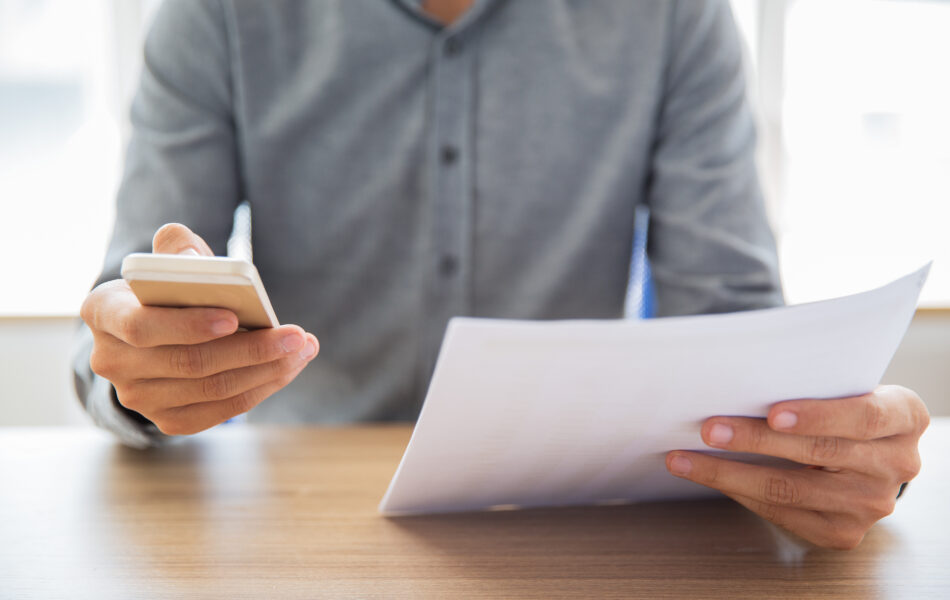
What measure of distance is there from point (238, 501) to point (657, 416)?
1.04 ft

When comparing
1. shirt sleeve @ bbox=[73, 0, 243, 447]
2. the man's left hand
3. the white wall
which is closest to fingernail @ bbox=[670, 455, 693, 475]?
the man's left hand

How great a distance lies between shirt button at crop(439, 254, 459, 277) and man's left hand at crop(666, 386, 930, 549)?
0.49m

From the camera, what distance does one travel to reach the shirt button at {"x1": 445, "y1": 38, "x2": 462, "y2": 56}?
0.87m

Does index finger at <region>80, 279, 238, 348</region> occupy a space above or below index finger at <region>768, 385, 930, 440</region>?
above

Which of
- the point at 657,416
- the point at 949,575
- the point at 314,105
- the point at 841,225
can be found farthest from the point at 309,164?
the point at 841,225

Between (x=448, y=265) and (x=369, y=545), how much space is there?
50 cm

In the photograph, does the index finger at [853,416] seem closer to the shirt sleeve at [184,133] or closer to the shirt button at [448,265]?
the shirt button at [448,265]

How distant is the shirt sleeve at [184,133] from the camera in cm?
79

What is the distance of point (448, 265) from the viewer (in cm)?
90

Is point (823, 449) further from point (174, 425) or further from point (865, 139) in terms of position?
point (865, 139)

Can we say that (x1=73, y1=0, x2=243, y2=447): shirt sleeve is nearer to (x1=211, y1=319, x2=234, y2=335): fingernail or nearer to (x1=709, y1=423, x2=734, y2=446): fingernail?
(x1=211, y1=319, x2=234, y2=335): fingernail

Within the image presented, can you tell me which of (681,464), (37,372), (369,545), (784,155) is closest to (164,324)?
(369,545)

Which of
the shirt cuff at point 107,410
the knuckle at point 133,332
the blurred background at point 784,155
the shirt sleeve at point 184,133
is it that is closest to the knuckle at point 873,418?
the knuckle at point 133,332

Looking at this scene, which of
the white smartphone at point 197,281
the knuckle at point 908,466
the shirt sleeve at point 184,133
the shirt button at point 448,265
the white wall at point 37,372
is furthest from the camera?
the white wall at point 37,372
